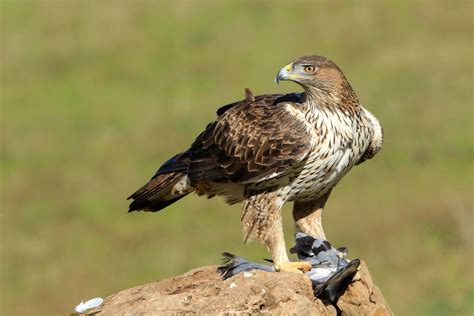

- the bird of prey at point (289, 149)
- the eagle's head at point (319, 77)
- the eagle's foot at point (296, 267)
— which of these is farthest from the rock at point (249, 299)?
the eagle's head at point (319, 77)

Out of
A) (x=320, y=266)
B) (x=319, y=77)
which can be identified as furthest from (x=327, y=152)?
(x=320, y=266)

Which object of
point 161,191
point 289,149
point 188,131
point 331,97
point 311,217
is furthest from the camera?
point 188,131

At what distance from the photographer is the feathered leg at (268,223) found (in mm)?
10344

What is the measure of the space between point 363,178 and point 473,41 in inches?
367

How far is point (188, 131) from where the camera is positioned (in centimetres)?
2592

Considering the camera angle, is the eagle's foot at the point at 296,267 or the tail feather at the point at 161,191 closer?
the eagle's foot at the point at 296,267

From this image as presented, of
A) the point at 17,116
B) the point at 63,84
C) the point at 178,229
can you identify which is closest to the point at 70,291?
the point at 178,229

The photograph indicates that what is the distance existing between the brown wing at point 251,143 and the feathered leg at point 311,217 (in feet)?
2.22

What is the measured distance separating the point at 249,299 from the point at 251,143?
201 centimetres

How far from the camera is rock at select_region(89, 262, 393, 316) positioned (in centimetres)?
Result: 891

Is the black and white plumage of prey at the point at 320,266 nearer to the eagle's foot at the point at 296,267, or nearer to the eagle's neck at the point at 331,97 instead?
the eagle's foot at the point at 296,267

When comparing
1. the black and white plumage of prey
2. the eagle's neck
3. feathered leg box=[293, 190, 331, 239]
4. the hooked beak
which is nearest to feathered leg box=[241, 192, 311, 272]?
the black and white plumage of prey

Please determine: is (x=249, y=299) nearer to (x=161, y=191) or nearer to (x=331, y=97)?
(x=331, y=97)

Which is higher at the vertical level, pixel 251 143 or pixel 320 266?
pixel 251 143
